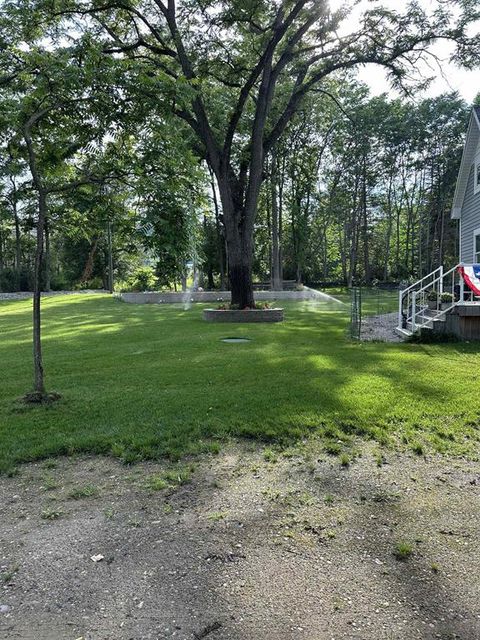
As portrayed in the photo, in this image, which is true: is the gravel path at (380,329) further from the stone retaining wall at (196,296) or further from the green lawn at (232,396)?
the stone retaining wall at (196,296)

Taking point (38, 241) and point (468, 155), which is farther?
point (468, 155)

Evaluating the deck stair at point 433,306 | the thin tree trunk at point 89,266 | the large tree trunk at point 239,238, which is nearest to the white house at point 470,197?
the deck stair at point 433,306

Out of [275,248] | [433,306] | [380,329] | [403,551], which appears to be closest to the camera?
[403,551]

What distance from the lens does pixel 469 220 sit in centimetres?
1673

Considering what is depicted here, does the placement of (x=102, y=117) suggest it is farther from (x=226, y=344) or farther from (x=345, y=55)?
(x=345, y=55)

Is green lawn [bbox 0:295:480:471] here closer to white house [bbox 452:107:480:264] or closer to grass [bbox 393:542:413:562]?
grass [bbox 393:542:413:562]

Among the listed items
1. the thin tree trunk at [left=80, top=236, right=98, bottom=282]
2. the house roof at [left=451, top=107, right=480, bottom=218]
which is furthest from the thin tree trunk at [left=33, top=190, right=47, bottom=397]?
the thin tree trunk at [left=80, top=236, right=98, bottom=282]

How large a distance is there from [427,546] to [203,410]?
2795 millimetres

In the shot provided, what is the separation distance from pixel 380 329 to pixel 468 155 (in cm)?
864

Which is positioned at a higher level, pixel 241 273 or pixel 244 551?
pixel 241 273

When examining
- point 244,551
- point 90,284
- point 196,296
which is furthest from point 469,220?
point 90,284

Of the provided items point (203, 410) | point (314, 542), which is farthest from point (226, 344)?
point (314, 542)

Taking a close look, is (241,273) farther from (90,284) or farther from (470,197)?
(90,284)

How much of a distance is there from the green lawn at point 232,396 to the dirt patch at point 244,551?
0.54 m
